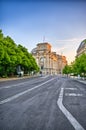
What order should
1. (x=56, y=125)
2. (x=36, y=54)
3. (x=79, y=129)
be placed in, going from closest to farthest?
(x=79, y=129), (x=56, y=125), (x=36, y=54)

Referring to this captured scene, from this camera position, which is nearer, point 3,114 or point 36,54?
point 3,114

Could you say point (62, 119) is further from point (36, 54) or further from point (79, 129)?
point (36, 54)

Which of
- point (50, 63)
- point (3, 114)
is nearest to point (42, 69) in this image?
point (50, 63)

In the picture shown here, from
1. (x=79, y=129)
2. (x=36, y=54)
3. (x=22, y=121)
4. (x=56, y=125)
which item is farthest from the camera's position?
(x=36, y=54)

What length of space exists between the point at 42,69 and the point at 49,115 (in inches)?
7284

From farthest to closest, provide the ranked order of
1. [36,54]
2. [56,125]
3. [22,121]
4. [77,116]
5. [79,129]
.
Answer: [36,54], [77,116], [22,121], [56,125], [79,129]

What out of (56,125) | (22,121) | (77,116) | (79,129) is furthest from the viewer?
(77,116)

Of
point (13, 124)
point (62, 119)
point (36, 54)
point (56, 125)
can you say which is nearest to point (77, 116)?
point (62, 119)

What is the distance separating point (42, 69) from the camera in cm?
19425

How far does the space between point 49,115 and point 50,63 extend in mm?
189619

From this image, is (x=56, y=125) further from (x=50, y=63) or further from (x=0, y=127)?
(x=50, y=63)

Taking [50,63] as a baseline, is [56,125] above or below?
below

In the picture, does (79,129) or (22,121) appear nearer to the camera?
(79,129)

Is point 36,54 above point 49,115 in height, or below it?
above
